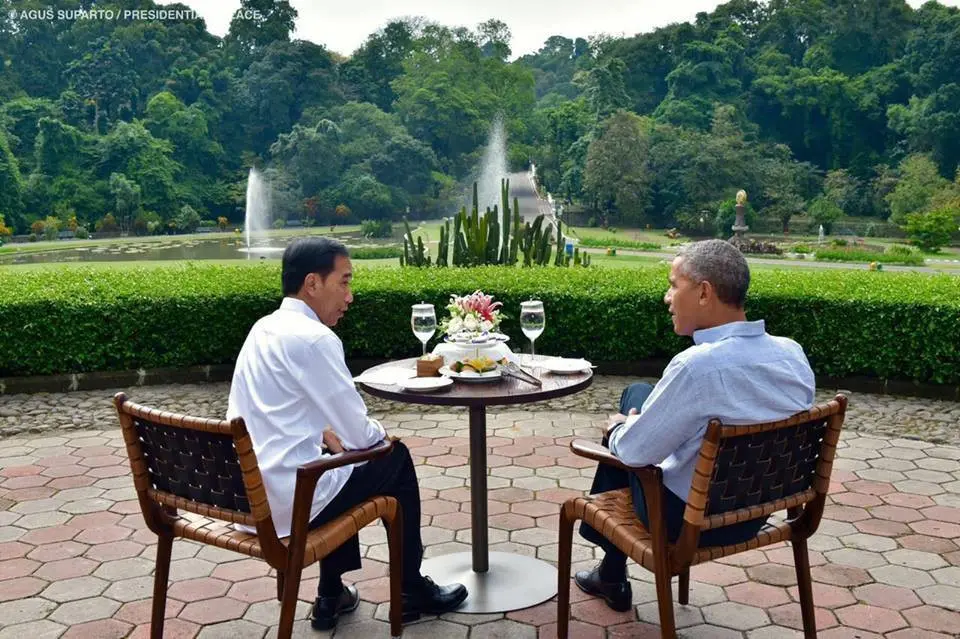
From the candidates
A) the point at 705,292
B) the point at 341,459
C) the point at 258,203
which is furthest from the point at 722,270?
the point at 258,203

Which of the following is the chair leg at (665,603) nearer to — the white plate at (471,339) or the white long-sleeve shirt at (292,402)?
the white long-sleeve shirt at (292,402)

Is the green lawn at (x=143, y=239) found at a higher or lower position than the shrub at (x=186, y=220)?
lower

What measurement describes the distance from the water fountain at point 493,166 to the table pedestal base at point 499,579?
44307 mm

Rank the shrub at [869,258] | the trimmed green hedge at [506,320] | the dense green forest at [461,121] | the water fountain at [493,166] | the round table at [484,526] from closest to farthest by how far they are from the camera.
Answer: the round table at [484,526] → the trimmed green hedge at [506,320] → the shrub at [869,258] → the dense green forest at [461,121] → the water fountain at [493,166]

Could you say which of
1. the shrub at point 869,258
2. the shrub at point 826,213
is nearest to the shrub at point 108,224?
the shrub at point 869,258

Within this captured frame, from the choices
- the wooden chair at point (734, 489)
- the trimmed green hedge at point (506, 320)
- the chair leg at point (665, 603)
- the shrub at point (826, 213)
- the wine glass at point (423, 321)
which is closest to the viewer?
the wooden chair at point (734, 489)

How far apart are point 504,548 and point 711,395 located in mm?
1553

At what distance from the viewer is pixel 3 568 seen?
10.9 ft

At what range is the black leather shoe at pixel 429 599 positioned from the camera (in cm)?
286

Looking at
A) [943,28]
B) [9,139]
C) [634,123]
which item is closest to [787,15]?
[943,28]

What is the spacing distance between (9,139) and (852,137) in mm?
41697

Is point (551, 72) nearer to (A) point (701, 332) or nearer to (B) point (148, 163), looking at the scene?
(B) point (148, 163)

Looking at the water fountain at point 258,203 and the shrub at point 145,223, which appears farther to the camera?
the water fountain at point 258,203

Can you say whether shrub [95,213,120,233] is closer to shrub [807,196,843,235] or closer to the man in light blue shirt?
shrub [807,196,843,235]
